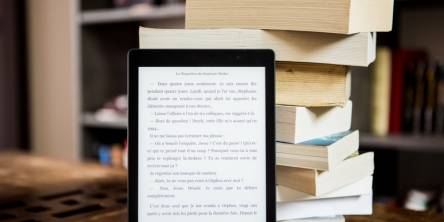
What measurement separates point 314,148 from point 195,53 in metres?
0.18

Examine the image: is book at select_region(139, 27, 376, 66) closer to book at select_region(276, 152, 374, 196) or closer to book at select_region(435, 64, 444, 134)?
book at select_region(276, 152, 374, 196)

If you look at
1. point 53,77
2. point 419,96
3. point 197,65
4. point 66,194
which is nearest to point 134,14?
point 53,77

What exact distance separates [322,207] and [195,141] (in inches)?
7.4

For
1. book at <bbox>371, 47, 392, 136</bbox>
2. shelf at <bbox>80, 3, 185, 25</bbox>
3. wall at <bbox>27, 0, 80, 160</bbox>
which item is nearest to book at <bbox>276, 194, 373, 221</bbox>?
book at <bbox>371, 47, 392, 136</bbox>

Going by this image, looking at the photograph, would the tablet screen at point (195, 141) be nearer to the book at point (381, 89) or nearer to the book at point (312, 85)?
the book at point (312, 85)

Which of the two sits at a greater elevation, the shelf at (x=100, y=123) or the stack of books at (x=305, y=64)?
the stack of books at (x=305, y=64)

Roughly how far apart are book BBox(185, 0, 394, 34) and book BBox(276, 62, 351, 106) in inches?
2.4

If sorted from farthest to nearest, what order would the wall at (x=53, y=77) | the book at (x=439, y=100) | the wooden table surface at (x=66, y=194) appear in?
the wall at (x=53, y=77), the book at (x=439, y=100), the wooden table surface at (x=66, y=194)

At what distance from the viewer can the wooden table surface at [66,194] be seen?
0.85 metres

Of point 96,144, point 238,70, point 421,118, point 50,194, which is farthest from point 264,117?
point 96,144

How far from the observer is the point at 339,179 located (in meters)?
0.71

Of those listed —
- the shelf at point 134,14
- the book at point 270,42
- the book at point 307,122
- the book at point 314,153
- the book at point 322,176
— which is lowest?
the book at point 322,176

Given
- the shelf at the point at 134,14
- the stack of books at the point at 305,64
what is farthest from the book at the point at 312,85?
the shelf at the point at 134,14

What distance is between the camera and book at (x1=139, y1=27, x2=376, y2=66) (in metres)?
0.68
